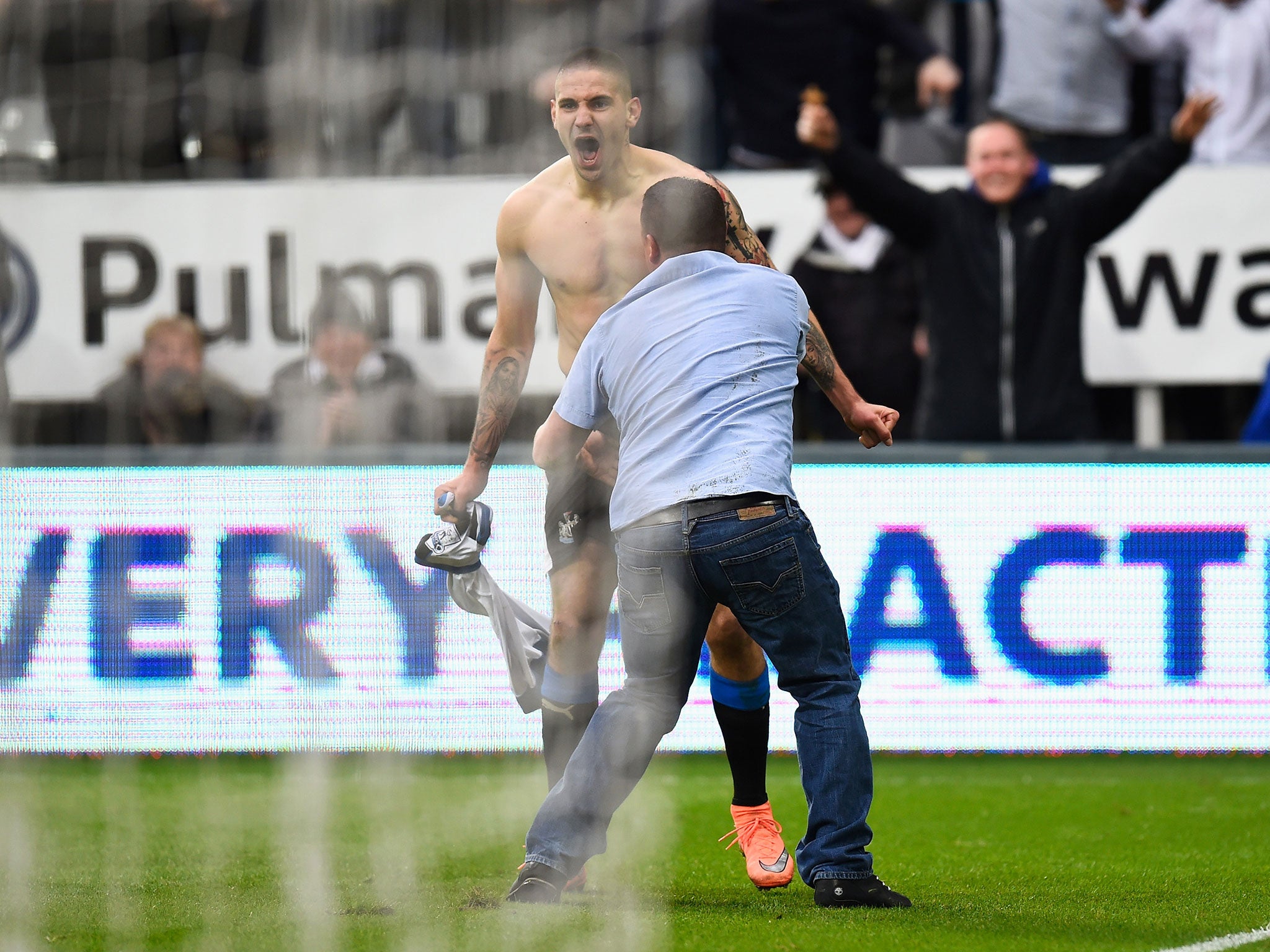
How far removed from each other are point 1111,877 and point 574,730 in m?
1.49

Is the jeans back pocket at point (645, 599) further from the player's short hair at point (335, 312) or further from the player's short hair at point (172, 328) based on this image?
the player's short hair at point (172, 328)

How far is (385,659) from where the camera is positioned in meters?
6.56

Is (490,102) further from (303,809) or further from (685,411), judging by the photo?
(685,411)

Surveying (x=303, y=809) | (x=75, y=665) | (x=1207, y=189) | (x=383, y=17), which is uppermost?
(x=383, y=17)

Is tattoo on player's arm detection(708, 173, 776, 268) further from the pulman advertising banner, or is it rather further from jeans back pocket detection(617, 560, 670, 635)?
the pulman advertising banner

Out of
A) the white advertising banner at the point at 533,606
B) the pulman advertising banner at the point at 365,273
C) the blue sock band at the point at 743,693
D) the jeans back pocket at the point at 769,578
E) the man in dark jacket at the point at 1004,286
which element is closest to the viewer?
the jeans back pocket at the point at 769,578

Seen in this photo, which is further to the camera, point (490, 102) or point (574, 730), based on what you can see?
point (490, 102)

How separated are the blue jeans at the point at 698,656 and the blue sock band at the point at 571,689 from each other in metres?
0.51

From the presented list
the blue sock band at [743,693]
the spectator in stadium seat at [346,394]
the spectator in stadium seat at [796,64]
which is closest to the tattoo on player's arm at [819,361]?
the blue sock band at [743,693]

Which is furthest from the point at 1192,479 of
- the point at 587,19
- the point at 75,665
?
the point at 75,665

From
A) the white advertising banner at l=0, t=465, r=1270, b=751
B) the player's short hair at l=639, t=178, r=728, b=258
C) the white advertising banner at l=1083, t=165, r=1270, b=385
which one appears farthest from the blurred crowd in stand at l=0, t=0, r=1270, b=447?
the player's short hair at l=639, t=178, r=728, b=258

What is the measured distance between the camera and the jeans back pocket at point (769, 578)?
387 centimetres

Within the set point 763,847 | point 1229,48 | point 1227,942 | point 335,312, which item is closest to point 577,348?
point 763,847

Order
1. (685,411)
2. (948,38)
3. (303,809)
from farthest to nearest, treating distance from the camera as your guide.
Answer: (948,38)
(303,809)
(685,411)
